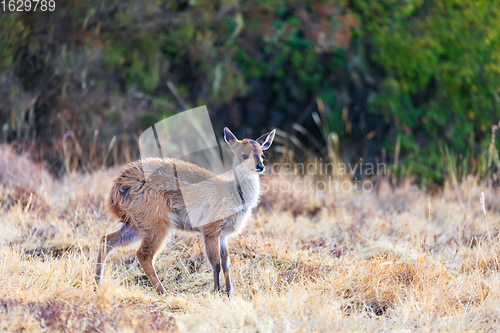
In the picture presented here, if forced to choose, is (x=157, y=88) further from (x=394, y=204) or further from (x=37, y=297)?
(x=37, y=297)

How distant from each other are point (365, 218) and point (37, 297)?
454cm

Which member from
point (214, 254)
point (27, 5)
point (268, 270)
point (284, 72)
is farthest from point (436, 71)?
point (27, 5)

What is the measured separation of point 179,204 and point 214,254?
0.64 meters

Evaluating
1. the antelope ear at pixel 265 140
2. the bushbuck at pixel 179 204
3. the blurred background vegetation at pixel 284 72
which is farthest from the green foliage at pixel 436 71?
the bushbuck at pixel 179 204

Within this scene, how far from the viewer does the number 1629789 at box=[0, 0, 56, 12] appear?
897cm

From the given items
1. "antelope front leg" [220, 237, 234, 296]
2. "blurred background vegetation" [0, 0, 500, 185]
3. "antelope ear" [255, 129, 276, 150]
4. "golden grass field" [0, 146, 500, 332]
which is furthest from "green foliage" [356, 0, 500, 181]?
"antelope front leg" [220, 237, 234, 296]

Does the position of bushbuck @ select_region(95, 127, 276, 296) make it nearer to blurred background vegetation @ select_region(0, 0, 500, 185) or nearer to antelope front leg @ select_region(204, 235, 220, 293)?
antelope front leg @ select_region(204, 235, 220, 293)

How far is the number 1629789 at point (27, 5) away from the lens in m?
8.97

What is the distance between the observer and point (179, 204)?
18.5 ft

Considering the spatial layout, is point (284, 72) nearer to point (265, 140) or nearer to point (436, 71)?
point (436, 71)

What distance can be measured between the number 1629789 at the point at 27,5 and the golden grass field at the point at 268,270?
8.36 feet

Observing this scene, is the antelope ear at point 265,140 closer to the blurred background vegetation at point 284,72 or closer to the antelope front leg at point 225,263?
the antelope front leg at point 225,263

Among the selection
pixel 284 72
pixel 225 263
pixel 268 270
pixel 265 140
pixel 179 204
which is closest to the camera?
pixel 268 270

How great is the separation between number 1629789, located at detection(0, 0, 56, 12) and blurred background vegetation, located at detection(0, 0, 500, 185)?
0.12 m
